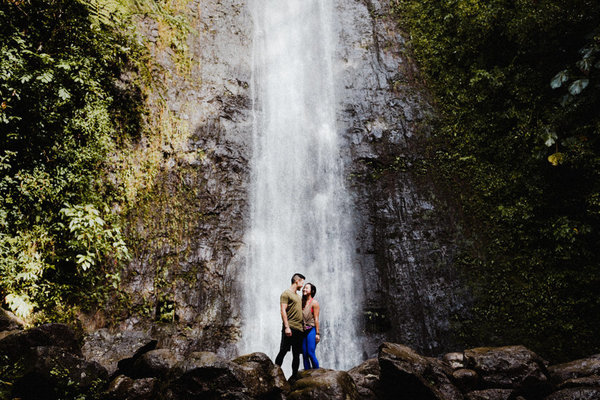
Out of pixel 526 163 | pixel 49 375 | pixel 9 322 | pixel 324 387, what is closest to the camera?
pixel 49 375

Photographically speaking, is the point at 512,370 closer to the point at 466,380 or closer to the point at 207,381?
the point at 466,380

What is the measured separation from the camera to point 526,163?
8.47 metres

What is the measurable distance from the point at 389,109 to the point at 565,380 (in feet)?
26.2

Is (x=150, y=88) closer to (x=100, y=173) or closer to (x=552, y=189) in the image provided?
(x=100, y=173)

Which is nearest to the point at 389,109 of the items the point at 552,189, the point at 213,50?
the point at 552,189

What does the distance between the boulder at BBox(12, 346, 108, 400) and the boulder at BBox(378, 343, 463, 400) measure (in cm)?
382

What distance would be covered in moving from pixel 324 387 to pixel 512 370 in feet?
9.87

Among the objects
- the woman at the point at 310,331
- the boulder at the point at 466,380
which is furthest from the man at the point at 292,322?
the boulder at the point at 466,380

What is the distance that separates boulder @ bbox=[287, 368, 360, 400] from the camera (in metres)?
4.00

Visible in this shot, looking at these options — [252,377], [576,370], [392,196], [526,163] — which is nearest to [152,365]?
[252,377]

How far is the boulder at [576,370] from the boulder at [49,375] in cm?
638

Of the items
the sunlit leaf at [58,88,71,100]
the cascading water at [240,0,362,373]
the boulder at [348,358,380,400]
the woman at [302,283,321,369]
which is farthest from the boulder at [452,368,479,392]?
the sunlit leaf at [58,88,71,100]

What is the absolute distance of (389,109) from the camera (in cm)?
1066

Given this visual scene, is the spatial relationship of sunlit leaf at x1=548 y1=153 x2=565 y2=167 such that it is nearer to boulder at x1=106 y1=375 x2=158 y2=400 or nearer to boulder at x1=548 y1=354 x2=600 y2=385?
boulder at x1=548 y1=354 x2=600 y2=385
